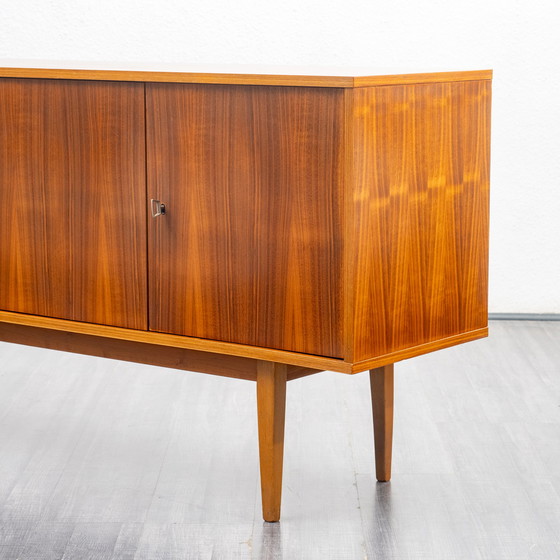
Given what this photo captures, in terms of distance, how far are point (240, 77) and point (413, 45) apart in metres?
2.02

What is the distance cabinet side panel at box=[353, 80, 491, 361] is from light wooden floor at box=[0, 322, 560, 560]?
1.34ft

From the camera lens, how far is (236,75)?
1.81 metres

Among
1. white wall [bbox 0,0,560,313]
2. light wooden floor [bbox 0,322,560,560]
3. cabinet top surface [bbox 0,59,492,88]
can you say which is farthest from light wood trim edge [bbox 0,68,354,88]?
white wall [bbox 0,0,560,313]

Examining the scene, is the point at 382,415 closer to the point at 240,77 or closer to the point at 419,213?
the point at 419,213

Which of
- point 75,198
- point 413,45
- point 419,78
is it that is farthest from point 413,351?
point 413,45

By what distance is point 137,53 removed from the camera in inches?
148

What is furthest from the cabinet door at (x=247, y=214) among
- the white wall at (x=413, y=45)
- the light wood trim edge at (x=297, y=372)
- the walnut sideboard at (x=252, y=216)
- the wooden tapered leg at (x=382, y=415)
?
the white wall at (x=413, y=45)

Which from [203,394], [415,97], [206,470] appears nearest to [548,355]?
[203,394]

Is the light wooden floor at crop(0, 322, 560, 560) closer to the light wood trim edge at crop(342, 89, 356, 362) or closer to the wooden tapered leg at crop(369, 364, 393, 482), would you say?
the wooden tapered leg at crop(369, 364, 393, 482)

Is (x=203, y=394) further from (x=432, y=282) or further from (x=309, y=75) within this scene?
(x=309, y=75)

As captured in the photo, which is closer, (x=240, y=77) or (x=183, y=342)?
(x=240, y=77)

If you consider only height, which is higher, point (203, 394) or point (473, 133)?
point (473, 133)

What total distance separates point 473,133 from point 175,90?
1.86 feet

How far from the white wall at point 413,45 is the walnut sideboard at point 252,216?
1.77 m
